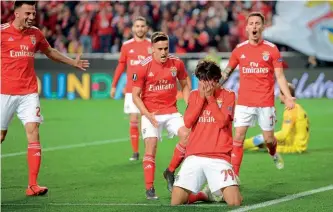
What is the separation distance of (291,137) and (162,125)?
5.01 meters

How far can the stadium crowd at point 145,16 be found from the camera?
95.2 feet

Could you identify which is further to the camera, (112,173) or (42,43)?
(112,173)

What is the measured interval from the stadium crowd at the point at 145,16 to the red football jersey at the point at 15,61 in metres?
17.8

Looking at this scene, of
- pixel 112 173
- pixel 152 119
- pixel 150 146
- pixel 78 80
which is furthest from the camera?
pixel 78 80

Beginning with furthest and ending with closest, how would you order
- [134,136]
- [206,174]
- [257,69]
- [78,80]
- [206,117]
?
[78,80] < [134,136] < [257,69] < [206,117] < [206,174]

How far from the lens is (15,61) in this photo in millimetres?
11312

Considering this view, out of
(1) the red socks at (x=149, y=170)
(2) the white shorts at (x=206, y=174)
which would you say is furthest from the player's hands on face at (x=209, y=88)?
(1) the red socks at (x=149, y=170)

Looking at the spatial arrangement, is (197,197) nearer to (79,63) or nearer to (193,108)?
(193,108)

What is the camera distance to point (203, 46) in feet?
95.2

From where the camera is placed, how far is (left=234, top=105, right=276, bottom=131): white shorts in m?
12.1

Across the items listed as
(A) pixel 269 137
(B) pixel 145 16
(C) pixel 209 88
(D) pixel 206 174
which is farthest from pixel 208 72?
(B) pixel 145 16

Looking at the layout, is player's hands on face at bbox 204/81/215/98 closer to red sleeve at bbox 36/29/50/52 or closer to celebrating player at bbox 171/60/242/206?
celebrating player at bbox 171/60/242/206

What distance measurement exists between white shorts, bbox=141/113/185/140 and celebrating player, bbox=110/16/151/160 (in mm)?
3861

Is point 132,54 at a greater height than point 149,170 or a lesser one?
greater
